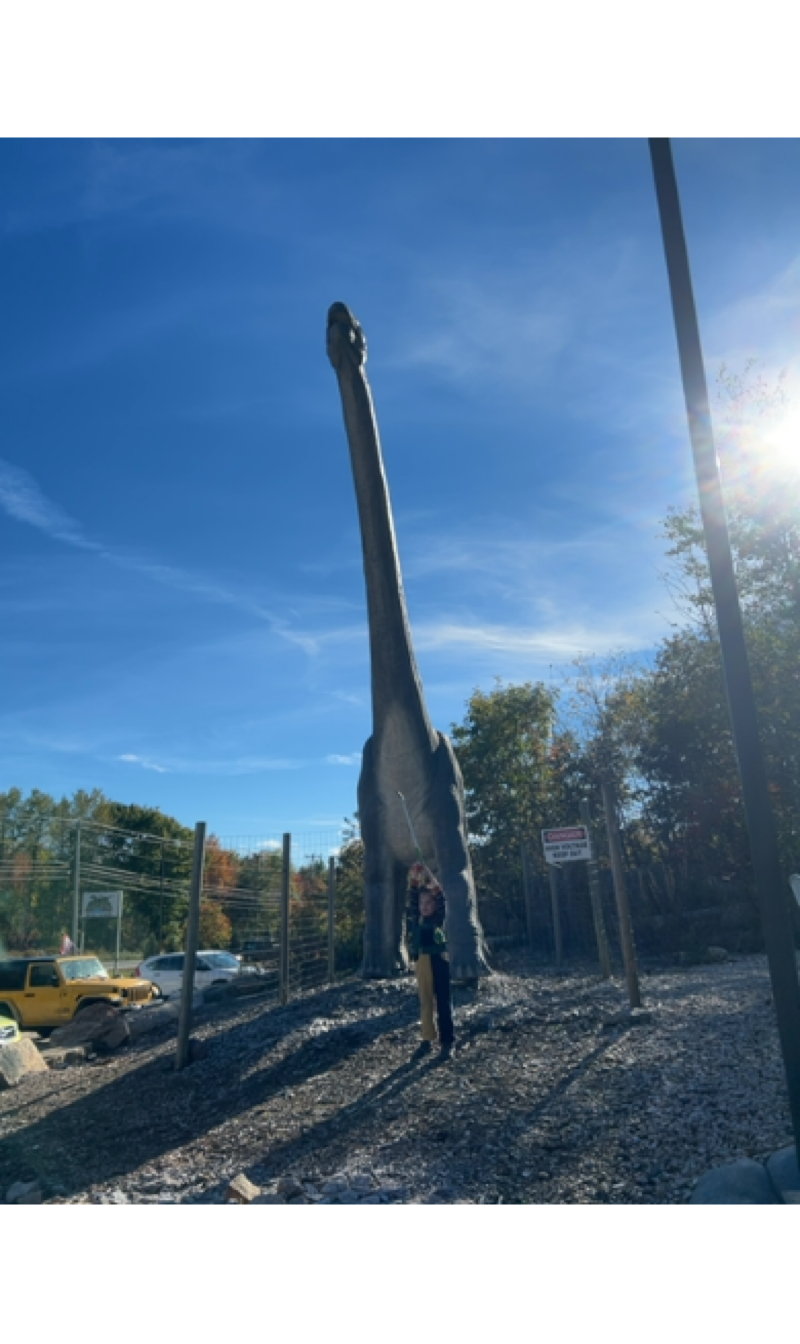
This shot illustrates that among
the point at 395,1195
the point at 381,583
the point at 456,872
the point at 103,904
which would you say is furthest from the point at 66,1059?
the point at 103,904

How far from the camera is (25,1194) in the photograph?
513 cm

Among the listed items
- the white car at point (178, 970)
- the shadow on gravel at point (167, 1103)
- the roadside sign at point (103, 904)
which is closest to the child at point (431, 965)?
the shadow on gravel at point (167, 1103)

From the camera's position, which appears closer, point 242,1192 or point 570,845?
point 242,1192

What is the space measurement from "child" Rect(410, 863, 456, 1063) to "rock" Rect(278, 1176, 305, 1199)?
2567mm

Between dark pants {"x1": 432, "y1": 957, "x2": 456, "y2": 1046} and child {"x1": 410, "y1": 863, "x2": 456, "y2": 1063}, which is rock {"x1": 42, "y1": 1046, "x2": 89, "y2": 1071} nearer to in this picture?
child {"x1": 410, "y1": 863, "x2": 456, "y2": 1063}

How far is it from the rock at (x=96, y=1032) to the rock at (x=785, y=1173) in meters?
9.54

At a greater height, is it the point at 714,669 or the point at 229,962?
the point at 714,669

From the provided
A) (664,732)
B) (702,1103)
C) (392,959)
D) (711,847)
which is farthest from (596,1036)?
(664,732)

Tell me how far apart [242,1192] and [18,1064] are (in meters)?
6.68

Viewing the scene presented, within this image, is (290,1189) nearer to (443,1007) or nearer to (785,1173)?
(785,1173)

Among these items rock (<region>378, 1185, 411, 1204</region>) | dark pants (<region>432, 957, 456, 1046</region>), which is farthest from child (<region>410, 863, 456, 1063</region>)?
rock (<region>378, 1185, 411, 1204</region>)

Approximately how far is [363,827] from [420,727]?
54.1 inches
